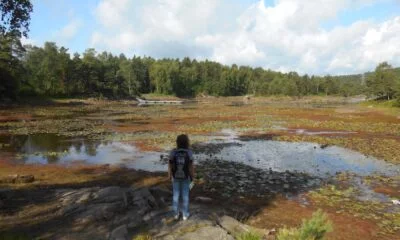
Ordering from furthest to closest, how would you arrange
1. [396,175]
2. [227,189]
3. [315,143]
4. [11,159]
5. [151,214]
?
[315,143]
[11,159]
[396,175]
[227,189]
[151,214]

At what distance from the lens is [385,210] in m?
16.1

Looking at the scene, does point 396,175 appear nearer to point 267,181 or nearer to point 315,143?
point 267,181

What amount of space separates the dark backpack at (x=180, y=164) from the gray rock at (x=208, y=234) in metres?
1.70

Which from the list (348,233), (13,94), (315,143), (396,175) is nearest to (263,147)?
(315,143)

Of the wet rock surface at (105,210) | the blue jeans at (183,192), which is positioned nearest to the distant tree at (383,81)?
the wet rock surface at (105,210)

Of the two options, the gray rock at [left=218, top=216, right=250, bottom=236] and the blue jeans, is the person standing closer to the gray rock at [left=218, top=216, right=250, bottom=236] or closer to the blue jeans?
the blue jeans

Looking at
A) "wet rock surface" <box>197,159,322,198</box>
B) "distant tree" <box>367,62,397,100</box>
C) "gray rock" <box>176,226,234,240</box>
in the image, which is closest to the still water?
"wet rock surface" <box>197,159,322,198</box>

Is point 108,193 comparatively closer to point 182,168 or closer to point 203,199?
point 203,199

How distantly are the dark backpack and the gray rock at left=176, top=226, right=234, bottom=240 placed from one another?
1.70m

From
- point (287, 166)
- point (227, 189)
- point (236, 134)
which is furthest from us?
point (236, 134)

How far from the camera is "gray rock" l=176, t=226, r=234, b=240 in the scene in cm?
1013

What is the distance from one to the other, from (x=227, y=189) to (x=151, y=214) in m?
7.19

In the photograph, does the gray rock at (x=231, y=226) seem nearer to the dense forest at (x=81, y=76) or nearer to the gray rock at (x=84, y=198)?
the gray rock at (x=84, y=198)

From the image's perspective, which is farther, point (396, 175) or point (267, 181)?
point (396, 175)
